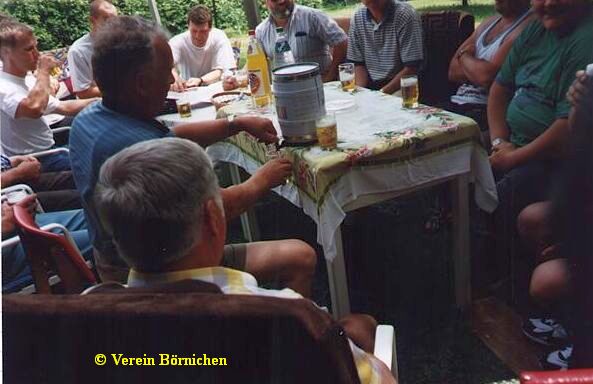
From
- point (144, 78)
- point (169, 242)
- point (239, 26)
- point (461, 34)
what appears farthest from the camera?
Answer: point (239, 26)

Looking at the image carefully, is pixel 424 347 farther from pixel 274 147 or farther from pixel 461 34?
pixel 461 34

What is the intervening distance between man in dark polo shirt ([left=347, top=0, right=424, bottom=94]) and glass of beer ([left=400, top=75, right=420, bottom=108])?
0.97 m

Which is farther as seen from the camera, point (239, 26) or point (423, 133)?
point (239, 26)

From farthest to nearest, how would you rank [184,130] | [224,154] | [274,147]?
[224,154] < [184,130] < [274,147]

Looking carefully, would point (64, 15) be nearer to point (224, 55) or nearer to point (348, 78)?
point (224, 55)

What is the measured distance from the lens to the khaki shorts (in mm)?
1696

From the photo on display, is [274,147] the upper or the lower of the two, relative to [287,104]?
lower

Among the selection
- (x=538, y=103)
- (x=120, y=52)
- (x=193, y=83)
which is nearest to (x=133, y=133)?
(x=120, y=52)

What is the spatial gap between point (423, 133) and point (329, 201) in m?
0.41

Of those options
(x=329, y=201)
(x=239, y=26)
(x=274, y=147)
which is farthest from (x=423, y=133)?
(x=239, y=26)

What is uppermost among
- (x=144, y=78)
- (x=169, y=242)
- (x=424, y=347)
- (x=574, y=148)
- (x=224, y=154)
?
(x=144, y=78)

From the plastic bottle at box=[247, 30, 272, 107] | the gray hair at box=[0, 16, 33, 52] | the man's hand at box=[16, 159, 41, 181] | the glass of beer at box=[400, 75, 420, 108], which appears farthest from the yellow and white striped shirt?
the gray hair at box=[0, 16, 33, 52]

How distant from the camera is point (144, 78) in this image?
1569 mm

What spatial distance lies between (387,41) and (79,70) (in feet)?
7.21
